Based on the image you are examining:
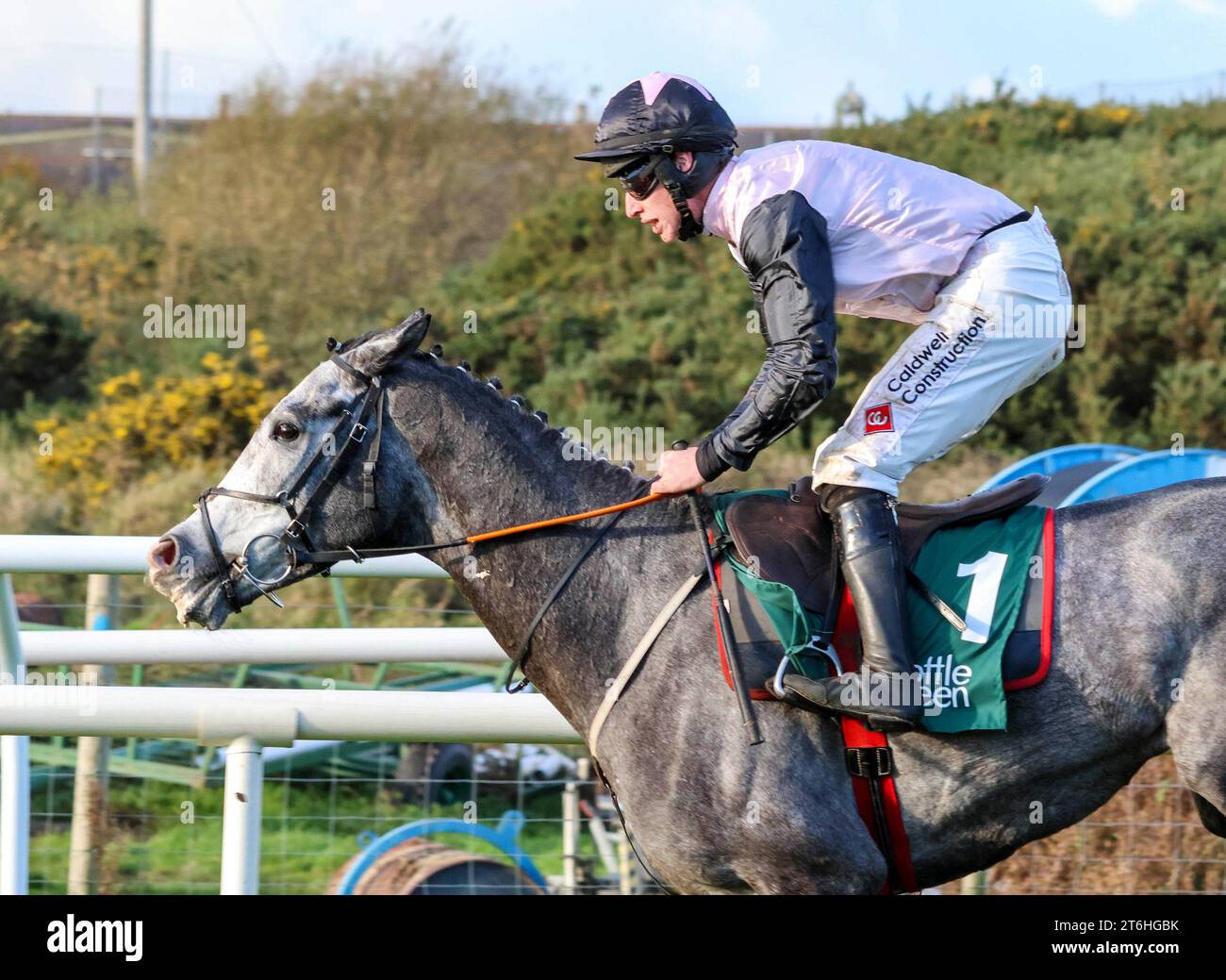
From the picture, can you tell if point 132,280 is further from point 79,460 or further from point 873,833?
point 873,833

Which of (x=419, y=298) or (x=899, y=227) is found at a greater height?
(x=419, y=298)

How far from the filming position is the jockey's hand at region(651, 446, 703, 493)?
3.27 m

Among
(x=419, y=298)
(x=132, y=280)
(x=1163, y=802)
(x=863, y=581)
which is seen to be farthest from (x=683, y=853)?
(x=132, y=280)

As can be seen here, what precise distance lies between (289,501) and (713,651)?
1.04m

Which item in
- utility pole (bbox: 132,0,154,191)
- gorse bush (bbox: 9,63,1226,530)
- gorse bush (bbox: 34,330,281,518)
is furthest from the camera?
utility pole (bbox: 132,0,154,191)

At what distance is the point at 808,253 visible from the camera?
312 cm

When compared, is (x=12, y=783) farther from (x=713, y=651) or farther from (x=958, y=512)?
(x=958, y=512)

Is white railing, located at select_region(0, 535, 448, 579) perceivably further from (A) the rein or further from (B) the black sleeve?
(B) the black sleeve

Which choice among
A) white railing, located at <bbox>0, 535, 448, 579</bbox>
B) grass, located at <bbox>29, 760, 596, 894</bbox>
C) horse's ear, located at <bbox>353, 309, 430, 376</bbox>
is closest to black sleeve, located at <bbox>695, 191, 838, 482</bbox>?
horse's ear, located at <bbox>353, 309, 430, 376</bbox>

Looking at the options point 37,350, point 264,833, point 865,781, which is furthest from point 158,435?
point 865,781

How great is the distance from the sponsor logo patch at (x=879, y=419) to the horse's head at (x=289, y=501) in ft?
3.42

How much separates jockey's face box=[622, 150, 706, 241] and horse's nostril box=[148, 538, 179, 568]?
4.28 feet

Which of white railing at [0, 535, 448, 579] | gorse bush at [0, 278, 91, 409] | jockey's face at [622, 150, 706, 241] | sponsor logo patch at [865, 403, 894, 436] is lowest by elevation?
white railing at [0, 535, 448, 579]

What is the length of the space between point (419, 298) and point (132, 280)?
3.43m
